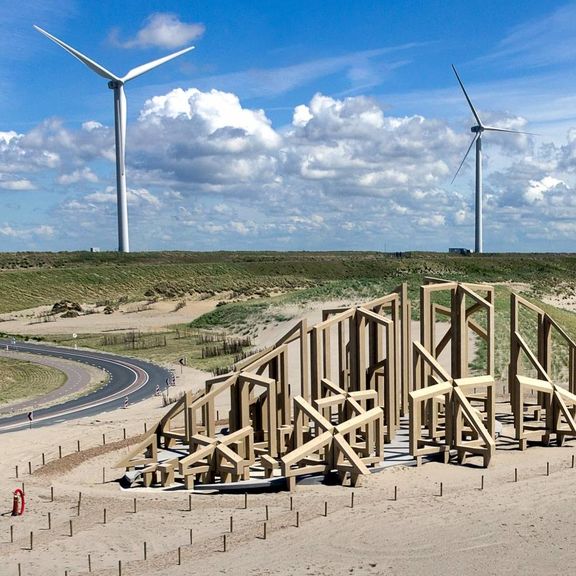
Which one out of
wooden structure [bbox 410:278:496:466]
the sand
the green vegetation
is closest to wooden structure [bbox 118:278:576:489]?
wooden structure [bbox 410:278:496:466]

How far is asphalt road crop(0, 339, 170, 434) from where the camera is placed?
50.3m

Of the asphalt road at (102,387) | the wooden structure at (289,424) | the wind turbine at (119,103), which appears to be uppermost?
the wind turbine at (119,103)

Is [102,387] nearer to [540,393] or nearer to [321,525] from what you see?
[540,393]

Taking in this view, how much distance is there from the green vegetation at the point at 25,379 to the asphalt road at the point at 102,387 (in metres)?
4.72

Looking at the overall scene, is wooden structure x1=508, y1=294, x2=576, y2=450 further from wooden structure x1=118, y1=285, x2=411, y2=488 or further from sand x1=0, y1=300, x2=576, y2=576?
wooden structure x1=118, y1=285, x2=411, y2=488

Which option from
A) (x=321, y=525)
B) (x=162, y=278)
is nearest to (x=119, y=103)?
(x=162, y=278)

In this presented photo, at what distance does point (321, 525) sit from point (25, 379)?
155 ft

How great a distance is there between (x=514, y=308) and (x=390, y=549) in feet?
73.0

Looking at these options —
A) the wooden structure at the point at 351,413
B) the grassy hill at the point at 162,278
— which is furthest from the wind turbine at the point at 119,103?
the wooden structure at the point at 351,413

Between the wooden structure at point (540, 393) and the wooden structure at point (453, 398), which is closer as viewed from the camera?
the wooden structure at point (453, 398)

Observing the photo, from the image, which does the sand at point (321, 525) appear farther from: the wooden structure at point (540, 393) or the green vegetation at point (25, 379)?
the green vegetation at point (25, 379)

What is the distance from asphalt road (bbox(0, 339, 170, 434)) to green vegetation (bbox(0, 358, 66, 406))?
472cm

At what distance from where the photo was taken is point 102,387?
62062mm

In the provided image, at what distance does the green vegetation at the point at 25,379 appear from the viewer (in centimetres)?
6028
